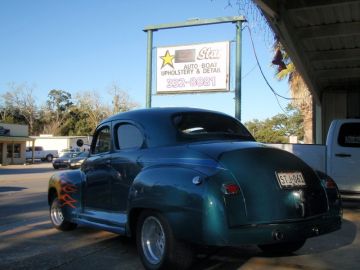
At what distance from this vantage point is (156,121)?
6.45 metres

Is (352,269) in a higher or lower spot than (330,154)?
lower

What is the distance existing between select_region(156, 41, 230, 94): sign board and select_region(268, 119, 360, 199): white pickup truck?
279 inches

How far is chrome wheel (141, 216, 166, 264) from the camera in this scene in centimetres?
579

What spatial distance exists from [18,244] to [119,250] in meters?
1.67

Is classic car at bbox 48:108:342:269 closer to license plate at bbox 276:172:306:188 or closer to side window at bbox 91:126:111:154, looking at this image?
license plate at bbox 276:172:306:188

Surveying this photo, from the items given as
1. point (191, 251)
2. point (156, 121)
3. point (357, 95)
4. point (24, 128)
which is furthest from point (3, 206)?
point (24, 128)

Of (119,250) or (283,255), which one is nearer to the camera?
(283,255)

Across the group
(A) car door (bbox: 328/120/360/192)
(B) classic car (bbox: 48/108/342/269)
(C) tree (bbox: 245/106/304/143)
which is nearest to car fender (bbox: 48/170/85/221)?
(B) classic car (bbox: 48/108/342/269)

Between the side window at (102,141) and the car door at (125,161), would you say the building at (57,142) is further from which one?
the car door at (125,161)

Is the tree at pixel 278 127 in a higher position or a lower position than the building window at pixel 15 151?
higher

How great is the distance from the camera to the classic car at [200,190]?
5082 mm

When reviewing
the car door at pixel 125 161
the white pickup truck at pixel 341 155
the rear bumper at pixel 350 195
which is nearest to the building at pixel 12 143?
the white pickup truck at pixel 341 155

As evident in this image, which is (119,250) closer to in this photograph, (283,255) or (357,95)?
(283,255)

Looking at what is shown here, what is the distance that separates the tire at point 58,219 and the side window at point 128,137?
82.4 inches
